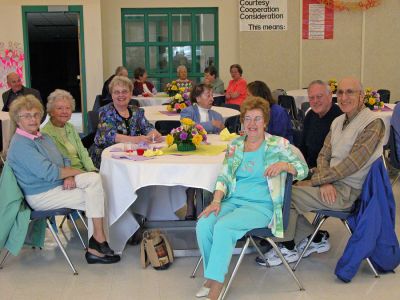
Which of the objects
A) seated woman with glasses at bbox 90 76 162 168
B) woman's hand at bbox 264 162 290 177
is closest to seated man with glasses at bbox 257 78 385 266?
woman's hand at bbox 264 162 290 177

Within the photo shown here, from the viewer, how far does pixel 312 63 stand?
1097 centimetres

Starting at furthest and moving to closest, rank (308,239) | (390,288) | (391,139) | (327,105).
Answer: (391,139)
(327,105)
(308,239)
(390,288)

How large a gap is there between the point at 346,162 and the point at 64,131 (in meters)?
2.15

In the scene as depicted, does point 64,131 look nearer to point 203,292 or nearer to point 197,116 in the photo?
point 197,116

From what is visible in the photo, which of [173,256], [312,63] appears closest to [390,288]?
[173,256]

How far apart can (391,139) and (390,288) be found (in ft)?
6.76

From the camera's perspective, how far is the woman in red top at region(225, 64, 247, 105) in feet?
30.7

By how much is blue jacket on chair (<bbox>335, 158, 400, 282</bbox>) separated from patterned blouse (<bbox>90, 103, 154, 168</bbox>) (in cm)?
211

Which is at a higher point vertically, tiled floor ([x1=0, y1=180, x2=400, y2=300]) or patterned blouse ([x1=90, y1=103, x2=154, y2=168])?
patterned blouse ([x1=90, y1=103, x2=154, y2=168])

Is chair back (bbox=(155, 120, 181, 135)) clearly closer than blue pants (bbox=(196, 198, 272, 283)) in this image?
No

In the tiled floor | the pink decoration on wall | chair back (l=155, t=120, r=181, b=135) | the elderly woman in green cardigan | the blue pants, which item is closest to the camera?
the blue pants

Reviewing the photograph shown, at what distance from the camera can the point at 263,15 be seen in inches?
421

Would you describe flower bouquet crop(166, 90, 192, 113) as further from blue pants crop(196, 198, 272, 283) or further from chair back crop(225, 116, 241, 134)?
blue pants crop(196, 198, 272, 283)

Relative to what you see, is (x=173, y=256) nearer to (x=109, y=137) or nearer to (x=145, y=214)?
→ (x=145, y=214)
